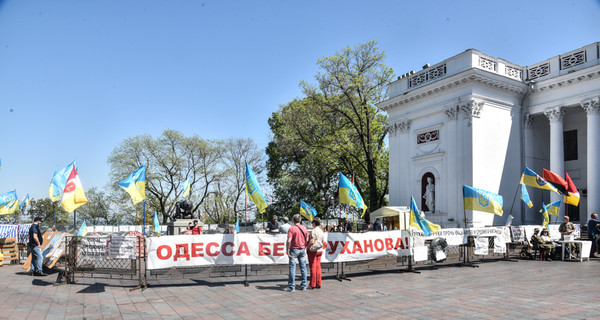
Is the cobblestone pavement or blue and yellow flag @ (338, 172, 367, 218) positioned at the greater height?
blue and yellow flag @ (338, 172, 367, 218)

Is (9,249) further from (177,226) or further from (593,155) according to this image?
(593,155)

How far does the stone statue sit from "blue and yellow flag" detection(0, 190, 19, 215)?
23.1 metres

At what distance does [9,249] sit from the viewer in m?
16.4

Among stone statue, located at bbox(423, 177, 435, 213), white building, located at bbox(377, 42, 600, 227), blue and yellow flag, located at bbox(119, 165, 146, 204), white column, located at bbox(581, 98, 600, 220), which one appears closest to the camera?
blue and yellow flag, located at bbox(119, 165, 146, 204)

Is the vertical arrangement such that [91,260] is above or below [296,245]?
below

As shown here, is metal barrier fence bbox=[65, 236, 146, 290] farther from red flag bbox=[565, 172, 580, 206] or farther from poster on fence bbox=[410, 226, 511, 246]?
red flag bbox=[565, 172, 580, 206]

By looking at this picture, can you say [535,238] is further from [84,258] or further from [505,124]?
[84,258]

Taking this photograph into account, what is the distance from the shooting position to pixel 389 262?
526 inches

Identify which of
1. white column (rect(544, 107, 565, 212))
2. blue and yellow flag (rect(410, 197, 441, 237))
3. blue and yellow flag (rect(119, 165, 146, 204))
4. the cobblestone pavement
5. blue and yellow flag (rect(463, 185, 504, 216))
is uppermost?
white column (rect(544, 107, 565, 212))

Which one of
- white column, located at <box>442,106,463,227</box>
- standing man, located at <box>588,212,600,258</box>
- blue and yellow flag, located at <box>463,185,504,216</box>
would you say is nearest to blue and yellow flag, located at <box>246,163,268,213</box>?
blue and yellow flag, located at <box>463,185,504,216</box>

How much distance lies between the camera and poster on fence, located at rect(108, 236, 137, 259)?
35.9 feet

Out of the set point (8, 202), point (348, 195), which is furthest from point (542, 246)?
point (8, 202)

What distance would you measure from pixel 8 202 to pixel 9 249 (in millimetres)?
4936

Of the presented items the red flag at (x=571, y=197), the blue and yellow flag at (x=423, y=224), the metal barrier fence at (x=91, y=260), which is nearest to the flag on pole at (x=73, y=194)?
the metal barrier fence at (x=91, y=260)
